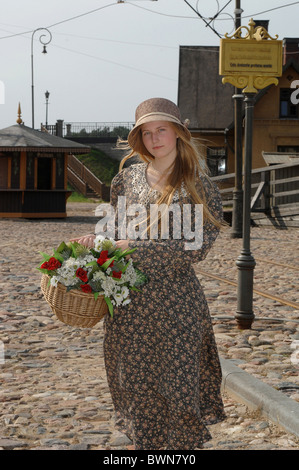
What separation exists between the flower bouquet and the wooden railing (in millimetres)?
42739

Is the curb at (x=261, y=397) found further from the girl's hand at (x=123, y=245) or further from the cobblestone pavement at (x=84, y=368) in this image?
the girl's hand at (x=123, y=245)

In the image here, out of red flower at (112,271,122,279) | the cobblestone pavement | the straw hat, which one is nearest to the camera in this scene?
red flower at (112,271,122,279)

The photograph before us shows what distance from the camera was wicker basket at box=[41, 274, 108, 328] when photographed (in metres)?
3.34

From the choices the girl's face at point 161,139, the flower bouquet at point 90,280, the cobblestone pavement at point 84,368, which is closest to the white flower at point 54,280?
the flower bouquet at point 90,280

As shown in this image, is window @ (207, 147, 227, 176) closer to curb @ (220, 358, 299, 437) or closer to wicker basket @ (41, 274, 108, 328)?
curb @ (220, 358, 299, 437)

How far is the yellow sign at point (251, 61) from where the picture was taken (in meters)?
7.08

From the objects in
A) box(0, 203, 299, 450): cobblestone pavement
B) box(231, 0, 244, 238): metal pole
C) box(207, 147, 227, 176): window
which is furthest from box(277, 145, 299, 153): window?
box(0, 203, 299, 450): cobblestone pavement

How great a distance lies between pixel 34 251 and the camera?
50.3ft

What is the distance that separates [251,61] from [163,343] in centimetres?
433

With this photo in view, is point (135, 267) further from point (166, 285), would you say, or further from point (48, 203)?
point (48, 203)

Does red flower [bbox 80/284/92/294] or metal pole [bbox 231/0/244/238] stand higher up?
metal pole [bbox 231/0/244/238]

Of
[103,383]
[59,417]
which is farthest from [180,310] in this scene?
[103,383]

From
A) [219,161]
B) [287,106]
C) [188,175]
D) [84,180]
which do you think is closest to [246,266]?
[188,175]

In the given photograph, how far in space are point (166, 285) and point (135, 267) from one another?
160mm
